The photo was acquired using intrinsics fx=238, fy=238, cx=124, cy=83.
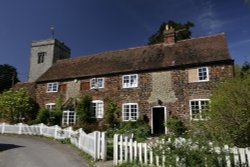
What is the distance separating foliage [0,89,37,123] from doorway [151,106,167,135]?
13422 mm

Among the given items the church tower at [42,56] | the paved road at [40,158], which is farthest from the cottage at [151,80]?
the paved road at [40,158]

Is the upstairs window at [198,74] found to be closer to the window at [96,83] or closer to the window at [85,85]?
the window at [96,83]

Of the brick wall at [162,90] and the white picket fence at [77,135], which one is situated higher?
the brick wall at [162,90]

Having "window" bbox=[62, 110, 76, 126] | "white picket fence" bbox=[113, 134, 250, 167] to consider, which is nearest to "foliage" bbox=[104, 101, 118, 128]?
"window" bbox=[62, 110, 76, 126]

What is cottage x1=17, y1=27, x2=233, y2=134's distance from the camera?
19438 mm

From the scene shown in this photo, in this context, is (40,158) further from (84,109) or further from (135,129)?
(84,109)

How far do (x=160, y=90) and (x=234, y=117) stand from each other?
1264cm

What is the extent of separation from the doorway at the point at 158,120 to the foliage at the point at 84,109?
636 cm

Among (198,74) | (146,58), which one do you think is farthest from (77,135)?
(146,58)

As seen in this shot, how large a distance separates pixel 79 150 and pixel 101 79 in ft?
38.3

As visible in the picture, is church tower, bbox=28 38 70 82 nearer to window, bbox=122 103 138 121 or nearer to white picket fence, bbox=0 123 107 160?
white picket fence, bbox=0 123 107 160

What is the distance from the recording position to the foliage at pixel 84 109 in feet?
74.3

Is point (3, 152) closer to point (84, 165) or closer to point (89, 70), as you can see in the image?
point (84, 165)

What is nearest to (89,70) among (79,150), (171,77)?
(171,77)
